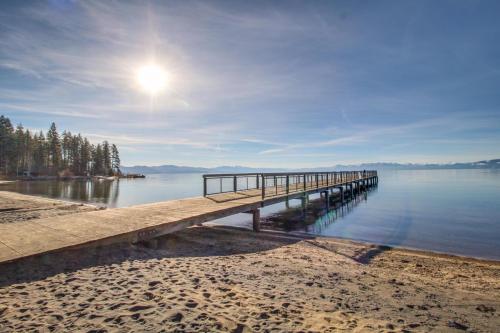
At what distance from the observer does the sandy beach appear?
341cm

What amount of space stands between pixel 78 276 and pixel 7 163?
8579 centimetres

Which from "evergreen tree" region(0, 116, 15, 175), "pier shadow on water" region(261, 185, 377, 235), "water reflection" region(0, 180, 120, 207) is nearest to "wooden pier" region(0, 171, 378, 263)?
"pier shadow on water" region(261, 185, 377, 235)

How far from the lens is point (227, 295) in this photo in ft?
14.2

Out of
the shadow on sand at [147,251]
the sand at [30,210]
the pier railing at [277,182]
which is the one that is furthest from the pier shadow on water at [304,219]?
the sand at [30,210]

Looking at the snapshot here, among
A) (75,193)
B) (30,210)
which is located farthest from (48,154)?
(30,210)

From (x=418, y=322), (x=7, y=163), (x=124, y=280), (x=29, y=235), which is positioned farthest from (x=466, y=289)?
(x=7, y=163)

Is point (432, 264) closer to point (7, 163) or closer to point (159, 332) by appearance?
point (159, 332)

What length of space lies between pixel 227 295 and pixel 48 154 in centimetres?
9019

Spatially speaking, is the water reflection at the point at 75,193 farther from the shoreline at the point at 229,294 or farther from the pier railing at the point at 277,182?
the shoreline at the point at 229,294

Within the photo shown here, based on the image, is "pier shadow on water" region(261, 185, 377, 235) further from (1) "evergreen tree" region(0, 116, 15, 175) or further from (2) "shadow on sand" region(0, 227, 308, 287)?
(1) "evergreen tree" region(0, 116, 15, 175)

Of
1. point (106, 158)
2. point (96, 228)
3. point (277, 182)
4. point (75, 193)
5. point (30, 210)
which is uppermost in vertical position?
point (106, 158)

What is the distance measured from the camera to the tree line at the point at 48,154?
6512cm

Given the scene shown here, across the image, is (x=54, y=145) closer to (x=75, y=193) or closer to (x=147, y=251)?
(x=75, y=193)

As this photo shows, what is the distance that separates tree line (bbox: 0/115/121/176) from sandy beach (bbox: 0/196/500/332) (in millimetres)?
79791
